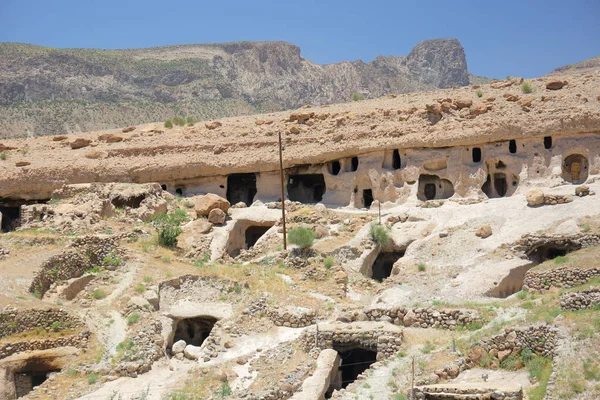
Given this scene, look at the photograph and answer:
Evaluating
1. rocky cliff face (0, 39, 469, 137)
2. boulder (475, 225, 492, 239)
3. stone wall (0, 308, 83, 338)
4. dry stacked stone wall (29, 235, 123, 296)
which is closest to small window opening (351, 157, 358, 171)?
boulder (475, 225, 492, 239)

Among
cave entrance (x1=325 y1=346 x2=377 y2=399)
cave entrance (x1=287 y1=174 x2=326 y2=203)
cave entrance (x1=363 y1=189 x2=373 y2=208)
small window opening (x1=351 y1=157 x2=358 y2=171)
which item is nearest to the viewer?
cave entrance (x1=325 y1=346 x2=377 y2=399)

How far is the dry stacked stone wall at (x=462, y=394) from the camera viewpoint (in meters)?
12.4

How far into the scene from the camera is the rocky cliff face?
242ft

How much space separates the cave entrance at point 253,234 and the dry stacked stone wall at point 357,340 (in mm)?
12030

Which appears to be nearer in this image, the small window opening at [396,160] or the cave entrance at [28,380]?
the cave entrance at [28,380]

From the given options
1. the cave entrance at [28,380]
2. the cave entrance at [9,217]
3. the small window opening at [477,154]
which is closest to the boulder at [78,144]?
the cave entrance at [9,217]

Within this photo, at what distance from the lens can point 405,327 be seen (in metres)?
18.1

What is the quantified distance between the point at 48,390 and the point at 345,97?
86051 millimetres

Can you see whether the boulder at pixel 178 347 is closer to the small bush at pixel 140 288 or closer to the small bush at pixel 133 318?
the small bush at pixel 133 318

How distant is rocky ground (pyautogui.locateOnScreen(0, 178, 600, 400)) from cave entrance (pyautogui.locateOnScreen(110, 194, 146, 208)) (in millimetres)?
85

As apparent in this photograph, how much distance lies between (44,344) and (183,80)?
7856 cm

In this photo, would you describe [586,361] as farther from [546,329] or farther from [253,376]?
[253,376]

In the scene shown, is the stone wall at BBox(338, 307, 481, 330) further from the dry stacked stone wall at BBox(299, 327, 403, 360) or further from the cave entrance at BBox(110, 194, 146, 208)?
the cave entrance at BBox(110, 194, 146, 208)

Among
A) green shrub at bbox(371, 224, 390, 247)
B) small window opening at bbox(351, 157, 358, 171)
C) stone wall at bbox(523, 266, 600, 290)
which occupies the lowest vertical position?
stone wall at bbox(523, 266, 600, 290)
